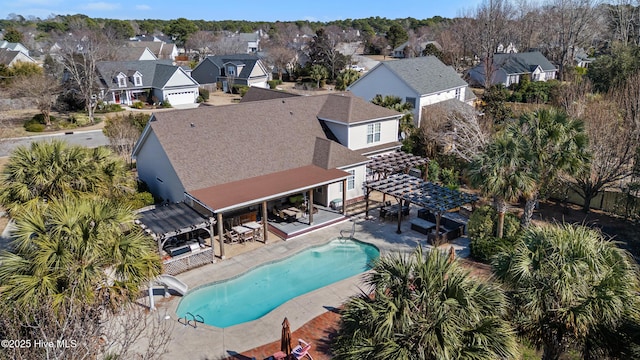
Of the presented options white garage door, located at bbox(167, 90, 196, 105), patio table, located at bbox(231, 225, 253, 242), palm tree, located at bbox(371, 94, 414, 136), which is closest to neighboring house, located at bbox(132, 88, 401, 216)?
patio table, located at bbox(231, 225, 253, 242)

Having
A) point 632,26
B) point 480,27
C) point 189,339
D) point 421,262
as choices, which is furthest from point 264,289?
point 632,26

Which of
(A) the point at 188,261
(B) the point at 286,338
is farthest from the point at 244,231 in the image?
(B) the point at 286,338

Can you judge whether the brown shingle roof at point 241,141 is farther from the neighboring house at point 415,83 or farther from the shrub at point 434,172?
the neighboring house at point 415,83

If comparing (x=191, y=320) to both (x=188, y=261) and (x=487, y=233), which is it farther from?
(x=487, y=233)

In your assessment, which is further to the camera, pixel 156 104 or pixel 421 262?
pixel 156 104

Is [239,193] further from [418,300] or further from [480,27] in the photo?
[480,27]

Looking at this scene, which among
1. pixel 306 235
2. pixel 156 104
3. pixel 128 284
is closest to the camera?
pixel 128 284

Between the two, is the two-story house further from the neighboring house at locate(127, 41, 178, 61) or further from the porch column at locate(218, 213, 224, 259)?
the neighboring house at locate(127, 41, 178, 61)
